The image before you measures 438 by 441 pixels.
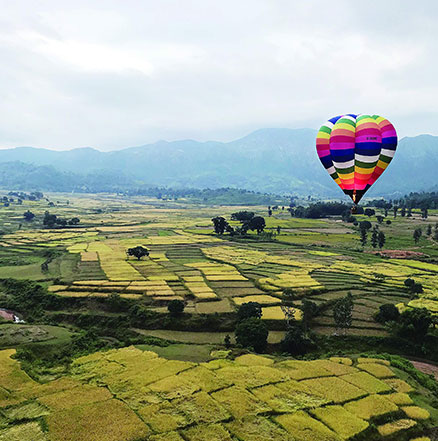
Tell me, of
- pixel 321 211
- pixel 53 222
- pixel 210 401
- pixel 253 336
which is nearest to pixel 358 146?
pixel 253 336

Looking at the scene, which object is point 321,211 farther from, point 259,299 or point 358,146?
point 358,146

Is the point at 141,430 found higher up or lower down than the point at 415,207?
lower down

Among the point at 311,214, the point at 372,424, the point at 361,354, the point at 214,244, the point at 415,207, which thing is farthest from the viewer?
the point at 415,207

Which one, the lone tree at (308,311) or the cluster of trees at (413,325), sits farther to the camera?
the lone tree at (308,311)

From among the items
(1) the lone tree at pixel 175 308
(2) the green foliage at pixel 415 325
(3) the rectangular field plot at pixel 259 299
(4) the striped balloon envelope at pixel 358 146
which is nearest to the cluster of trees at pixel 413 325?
(2) the green foliage at pixel 415 325

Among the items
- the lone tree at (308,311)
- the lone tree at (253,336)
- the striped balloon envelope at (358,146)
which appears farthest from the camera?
the lone tree at (308,311)

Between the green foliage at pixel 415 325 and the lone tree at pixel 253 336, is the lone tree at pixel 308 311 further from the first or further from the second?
the green foliage at pixel 415 325

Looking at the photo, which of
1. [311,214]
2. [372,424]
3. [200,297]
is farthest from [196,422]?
[311,214]

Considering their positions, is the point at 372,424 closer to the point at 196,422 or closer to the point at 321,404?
the point at 321,404
